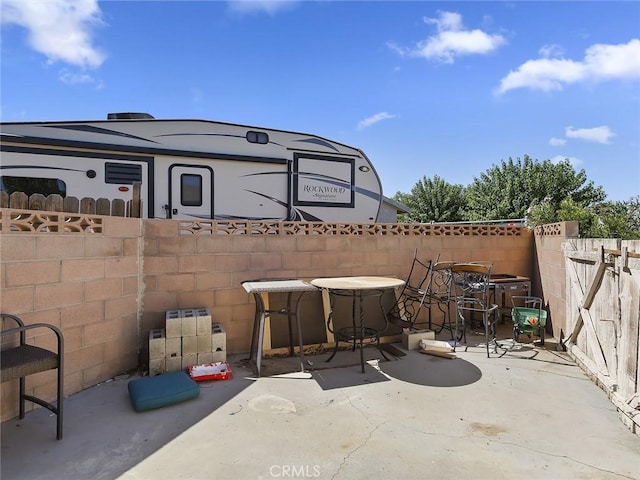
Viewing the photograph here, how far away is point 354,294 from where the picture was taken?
3.71m

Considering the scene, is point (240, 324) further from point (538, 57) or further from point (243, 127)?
point (538, 57)

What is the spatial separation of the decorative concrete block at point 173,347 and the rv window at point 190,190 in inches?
105

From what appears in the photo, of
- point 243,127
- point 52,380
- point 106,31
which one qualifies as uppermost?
point 106,31

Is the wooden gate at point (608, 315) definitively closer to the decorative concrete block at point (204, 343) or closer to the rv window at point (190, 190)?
the decorative concrete block at point (204, 343)

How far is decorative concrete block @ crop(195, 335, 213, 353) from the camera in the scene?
11.6ft

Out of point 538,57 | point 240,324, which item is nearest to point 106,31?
point 240,324

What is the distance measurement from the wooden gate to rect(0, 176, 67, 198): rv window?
20.8 ft

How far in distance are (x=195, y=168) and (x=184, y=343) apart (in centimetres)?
306

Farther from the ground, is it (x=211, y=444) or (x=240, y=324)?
(x=240, y=324)

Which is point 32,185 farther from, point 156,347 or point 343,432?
point 343,432

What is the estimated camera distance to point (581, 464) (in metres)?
2.05

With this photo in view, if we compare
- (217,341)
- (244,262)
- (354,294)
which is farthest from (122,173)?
(354,294)

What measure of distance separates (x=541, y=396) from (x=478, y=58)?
5567mm

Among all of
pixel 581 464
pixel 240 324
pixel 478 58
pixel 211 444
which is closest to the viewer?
pixel 581 464
